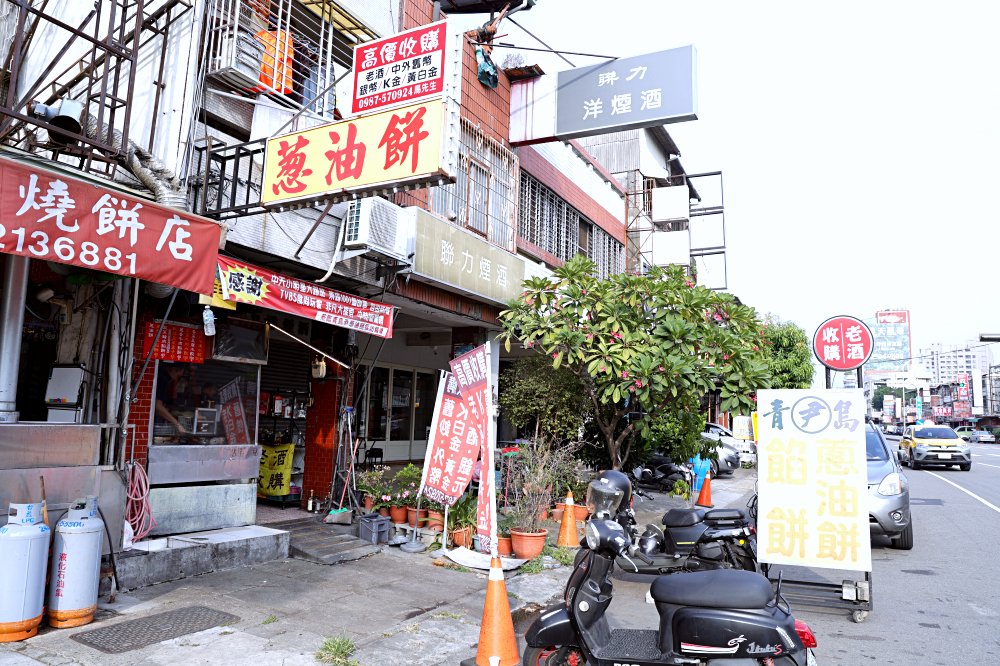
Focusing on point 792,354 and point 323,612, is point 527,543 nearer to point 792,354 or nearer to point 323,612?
point 323,612

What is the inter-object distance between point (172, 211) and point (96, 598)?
319 cm

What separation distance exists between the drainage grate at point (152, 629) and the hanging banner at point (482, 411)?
258 centimetres

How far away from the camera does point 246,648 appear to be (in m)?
4.86

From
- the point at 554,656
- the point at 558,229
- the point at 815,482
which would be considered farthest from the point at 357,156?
the point at 558,229

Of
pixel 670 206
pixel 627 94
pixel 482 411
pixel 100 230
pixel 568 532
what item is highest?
pixel 670 206

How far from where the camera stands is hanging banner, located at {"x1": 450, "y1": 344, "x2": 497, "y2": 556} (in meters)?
6.71

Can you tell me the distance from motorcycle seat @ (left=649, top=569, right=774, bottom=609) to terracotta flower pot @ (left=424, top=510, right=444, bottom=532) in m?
5.00

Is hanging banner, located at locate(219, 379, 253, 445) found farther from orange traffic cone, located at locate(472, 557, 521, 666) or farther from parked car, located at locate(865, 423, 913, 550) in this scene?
parked car, located at locate(865, 423, 913, 550)

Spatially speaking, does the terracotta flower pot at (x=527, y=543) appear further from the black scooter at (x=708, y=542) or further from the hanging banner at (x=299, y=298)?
the hanging banner at (x=299, y=298)

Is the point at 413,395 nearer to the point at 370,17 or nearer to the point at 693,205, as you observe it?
the point at 370,17

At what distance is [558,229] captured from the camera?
15539mm

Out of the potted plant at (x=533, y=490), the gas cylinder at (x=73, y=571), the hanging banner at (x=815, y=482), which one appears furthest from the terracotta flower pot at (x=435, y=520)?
the gas cylinder at (x=73, y=571)

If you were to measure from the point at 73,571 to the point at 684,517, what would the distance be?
215 inches

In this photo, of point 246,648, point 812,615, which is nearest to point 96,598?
point 246,648
